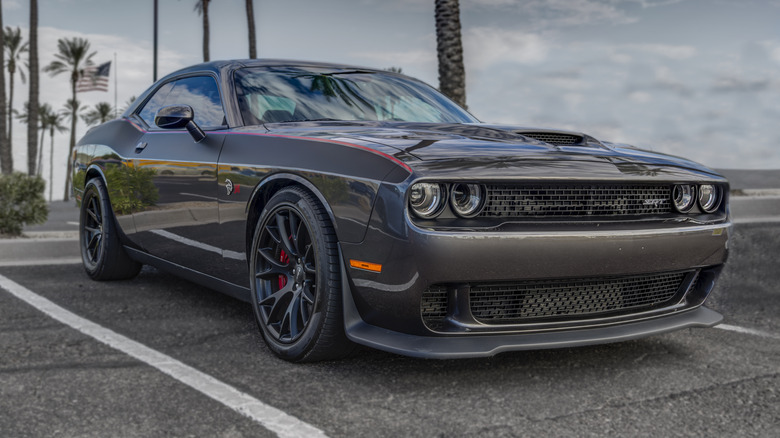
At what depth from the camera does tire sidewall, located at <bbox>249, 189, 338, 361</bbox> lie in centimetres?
309

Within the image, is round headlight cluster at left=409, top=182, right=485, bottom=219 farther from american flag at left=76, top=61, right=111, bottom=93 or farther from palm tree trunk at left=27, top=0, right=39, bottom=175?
american flag at left=76, top=61, right=111, bottom=93

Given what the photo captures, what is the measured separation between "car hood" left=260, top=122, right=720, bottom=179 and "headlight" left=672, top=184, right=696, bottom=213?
78 mm

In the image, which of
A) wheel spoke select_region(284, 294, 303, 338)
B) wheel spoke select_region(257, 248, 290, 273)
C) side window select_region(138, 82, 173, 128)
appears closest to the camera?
wheel spoke select_region(284, 294, 303, 338)

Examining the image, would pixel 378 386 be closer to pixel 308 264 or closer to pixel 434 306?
pixel 434 306

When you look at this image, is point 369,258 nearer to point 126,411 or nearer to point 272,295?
point 272,295

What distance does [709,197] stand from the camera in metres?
3.54

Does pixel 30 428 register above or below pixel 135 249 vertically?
below

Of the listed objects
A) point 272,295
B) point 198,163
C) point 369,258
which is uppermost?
point 198,163

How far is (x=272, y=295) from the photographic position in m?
3.49

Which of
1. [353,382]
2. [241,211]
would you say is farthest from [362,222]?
[241,211]

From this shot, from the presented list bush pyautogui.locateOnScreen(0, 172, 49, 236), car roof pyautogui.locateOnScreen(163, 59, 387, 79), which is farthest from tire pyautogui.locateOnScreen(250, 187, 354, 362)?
bush pyautogui.locateOnScreen(0, 172, 49, 236)

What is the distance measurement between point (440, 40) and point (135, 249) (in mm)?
6445

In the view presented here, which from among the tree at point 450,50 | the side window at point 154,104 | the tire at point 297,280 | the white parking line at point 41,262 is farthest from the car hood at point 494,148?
the tree at point 450,50

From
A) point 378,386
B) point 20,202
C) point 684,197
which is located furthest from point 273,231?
point 20,202
